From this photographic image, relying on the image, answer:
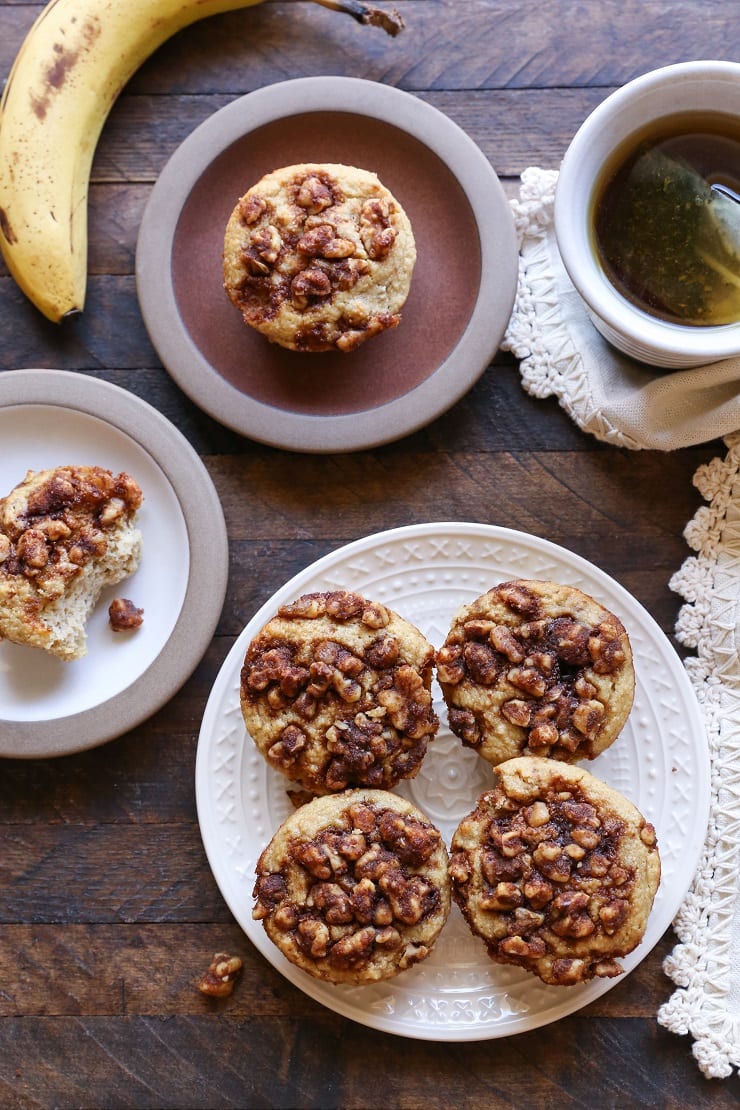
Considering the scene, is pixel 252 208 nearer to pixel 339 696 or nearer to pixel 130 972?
pixel 339 696

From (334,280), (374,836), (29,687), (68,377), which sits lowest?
(29,687)

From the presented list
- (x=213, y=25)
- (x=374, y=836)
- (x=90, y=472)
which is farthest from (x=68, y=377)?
(x=374, y=836)

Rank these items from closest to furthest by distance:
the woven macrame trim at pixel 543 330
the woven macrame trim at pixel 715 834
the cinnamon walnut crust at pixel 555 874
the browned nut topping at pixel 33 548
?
the cinnamon walnut crust at pixel 555 874 → the browned nut topping at pixel 33 548 → the woven macrame trim at pixel 715 834 → the woven macrame trim at pixel 543 330

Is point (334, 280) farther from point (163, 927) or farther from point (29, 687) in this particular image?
point (163, 927)

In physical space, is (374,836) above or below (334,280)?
below

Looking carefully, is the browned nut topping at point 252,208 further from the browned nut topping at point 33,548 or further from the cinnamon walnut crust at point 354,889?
the cinnamon walnut crust at point 354,889

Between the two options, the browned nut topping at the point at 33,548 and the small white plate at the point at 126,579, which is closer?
the browned nut topping at the point at 33,548

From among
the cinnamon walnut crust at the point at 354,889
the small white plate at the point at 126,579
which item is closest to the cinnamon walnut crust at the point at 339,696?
the cinnamon walnut crust at the point at 354,889
